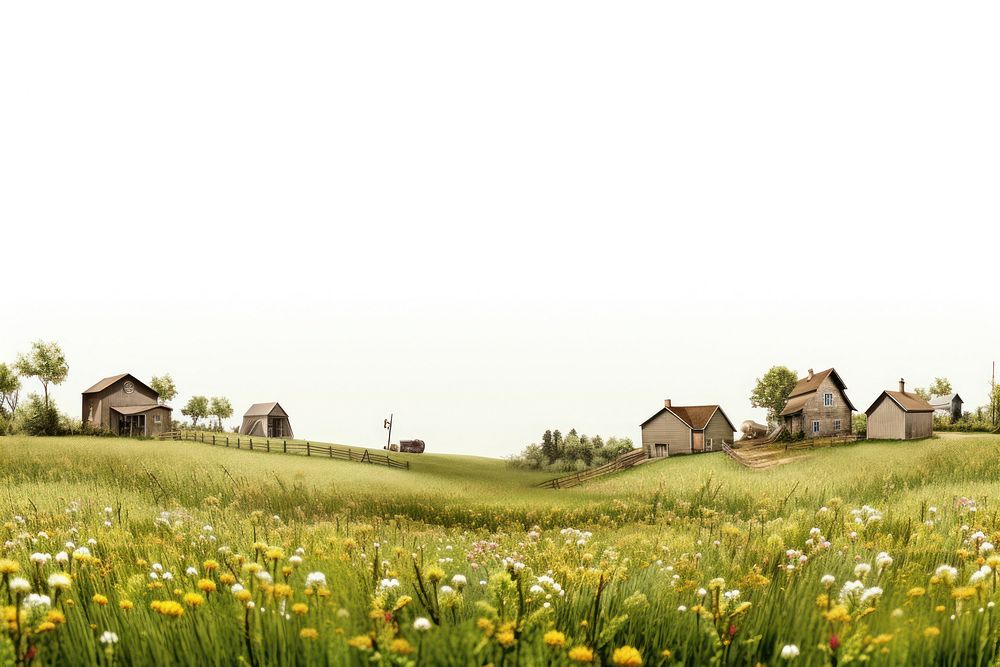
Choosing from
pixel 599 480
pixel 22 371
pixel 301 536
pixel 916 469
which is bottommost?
pixel 599 480

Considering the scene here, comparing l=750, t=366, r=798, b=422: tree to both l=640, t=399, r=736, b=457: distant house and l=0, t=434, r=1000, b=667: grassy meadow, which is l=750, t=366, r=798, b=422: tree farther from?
l=0, t=434, r=1000, b=667: grassy meadow

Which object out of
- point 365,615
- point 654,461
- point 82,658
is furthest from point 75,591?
point 654,461

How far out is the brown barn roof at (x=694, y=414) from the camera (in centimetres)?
5919

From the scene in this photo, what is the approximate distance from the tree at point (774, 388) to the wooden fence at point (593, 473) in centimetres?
4231

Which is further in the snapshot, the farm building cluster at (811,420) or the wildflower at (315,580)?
the farm building cluster at (811,420)

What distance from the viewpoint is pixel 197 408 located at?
427 ft

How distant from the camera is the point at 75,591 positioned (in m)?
4.91

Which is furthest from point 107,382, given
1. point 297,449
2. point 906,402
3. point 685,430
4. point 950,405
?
point 950,405

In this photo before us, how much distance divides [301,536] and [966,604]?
22.8 feet

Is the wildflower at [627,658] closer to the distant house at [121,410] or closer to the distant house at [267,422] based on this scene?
the distant house at [121,410]

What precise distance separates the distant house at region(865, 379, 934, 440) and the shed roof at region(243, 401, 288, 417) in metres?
70.2

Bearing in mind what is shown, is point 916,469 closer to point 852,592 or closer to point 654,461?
point 852,592

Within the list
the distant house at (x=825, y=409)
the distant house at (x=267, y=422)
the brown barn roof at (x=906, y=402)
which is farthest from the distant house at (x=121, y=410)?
the brown barn roof at (x=906, y=402)

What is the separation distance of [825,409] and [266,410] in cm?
6798
